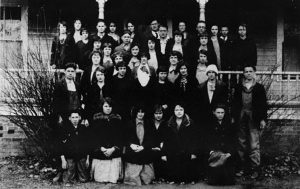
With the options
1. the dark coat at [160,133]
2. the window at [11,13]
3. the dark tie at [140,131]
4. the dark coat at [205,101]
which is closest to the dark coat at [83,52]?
the dark tie at [140,131]

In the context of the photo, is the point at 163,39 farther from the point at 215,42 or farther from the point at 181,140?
the point at 181,140

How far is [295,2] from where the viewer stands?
12.5 metres

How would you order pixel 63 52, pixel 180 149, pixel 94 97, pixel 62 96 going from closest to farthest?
pixel 180 149 → pixel 94 97 → pixel 62 96 → pixel 63 52

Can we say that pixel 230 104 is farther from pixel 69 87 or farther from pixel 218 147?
pixel 69 87

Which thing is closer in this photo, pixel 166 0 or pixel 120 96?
pixel 120 96

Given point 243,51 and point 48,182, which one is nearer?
point 48,182

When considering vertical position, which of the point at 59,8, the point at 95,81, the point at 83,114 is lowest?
the point at 83,114

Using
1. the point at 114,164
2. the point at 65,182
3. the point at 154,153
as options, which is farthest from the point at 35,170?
the point at 154,153

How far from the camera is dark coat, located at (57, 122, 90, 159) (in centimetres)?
876

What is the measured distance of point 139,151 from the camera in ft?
28.8

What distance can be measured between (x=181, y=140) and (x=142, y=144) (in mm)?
712

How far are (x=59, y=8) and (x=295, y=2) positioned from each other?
20.3 feet

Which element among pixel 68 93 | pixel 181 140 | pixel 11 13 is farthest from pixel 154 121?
pixel 11 13

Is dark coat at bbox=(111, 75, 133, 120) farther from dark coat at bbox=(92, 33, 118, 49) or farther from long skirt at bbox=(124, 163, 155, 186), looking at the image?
dark coat at bbox=(92, 33, 118, 49)
